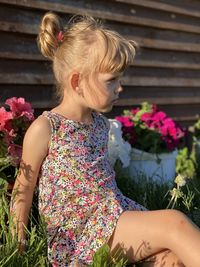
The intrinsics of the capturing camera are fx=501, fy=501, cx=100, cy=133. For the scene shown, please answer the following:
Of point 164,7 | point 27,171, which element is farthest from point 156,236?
point 164,7

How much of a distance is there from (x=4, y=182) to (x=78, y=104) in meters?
0.52

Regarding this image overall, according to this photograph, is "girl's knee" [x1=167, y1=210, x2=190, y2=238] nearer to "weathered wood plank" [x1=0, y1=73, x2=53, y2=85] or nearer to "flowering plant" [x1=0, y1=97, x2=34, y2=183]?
"flowering plant" [x1=0, y1=97, x2=34, y2=183]

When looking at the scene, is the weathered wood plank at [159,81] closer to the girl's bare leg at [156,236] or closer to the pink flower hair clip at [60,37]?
the pink flower hair clip at [60,37]

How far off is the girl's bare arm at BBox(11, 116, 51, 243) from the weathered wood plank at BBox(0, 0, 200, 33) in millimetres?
1644

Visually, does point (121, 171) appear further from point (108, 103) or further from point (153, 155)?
point (108, 103)

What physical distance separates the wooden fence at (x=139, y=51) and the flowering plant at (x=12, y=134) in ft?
Result: 3.77

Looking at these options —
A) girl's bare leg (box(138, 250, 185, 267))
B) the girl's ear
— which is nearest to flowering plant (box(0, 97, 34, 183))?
the girl's ear

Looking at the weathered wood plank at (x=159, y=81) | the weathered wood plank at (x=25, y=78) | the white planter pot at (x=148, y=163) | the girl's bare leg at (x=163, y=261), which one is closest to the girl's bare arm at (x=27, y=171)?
the girl's bare leg at (x=163, y=261)

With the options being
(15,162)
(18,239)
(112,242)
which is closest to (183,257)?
(112,242)

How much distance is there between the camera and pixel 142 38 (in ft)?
16.8

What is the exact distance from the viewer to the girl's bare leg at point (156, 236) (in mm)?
2043

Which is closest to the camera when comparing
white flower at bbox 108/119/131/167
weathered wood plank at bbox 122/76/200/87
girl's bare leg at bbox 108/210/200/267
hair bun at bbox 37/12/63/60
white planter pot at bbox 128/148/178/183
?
girl's bare leg at bbox 108/210/200/267

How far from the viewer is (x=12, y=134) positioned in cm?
247

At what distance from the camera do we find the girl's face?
2.41 meters
